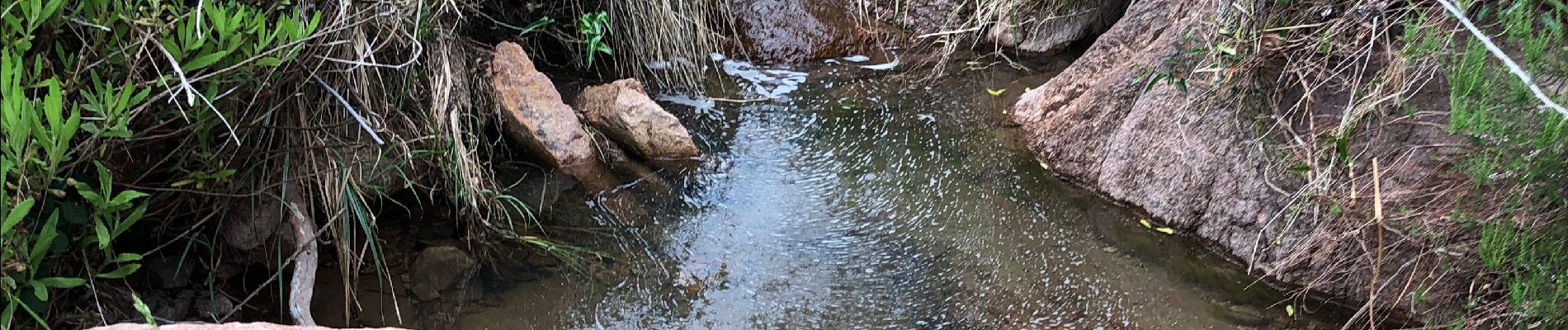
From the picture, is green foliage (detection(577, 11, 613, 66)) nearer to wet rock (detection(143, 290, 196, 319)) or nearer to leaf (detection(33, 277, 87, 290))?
wet rock (detection(143, 290, 196, 319))

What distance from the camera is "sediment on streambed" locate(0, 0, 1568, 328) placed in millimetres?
1760

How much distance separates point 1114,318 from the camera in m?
2.58

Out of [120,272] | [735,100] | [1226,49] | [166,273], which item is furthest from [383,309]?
[1226,49]

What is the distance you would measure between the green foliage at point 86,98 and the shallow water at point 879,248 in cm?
85

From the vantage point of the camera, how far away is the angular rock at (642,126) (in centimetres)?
331

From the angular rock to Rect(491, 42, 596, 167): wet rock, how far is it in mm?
99

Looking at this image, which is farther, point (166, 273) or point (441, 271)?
point (441, 271)

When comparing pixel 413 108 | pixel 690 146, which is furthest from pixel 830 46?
pixel 413 108

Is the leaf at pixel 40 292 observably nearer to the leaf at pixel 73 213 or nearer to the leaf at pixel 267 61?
the leaf at pixel 73 213

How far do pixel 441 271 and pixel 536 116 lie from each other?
71 centimetres

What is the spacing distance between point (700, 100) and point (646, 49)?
26cm

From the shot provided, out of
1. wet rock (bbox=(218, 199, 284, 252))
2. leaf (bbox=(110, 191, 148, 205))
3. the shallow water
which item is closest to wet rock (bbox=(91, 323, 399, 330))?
leaf (bbox=(110, 191, 148, 205))

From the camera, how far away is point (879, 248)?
2846 millimetres

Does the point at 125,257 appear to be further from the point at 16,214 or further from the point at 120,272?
the point at 16,214
